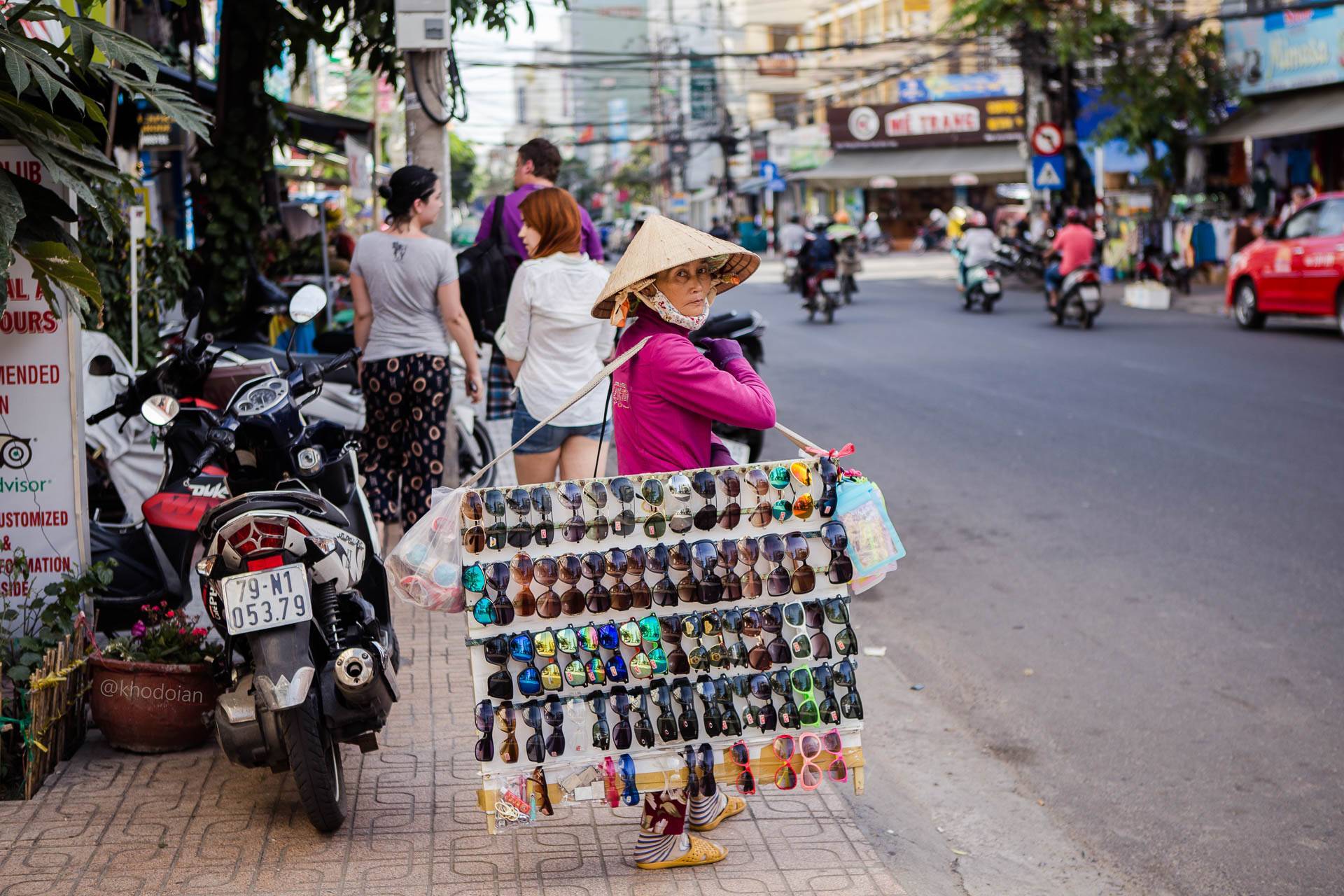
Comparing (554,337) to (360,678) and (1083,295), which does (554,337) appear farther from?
(1083,295)

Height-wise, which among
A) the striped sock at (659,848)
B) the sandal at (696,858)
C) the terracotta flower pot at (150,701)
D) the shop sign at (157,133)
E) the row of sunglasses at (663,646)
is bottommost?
the sandal at (696,858)

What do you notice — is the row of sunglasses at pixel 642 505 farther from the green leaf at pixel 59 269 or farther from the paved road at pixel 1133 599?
the green leaf at pixel 59 269

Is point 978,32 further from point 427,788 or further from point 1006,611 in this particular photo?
point 427,788

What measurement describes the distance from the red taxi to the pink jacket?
52.1 ft

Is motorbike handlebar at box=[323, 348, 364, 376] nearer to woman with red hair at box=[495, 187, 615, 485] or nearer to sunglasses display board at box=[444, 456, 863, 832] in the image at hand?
woman with red hair at box=[495, 187, 615, 485]

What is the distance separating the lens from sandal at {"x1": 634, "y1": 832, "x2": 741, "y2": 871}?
3863 millimetres

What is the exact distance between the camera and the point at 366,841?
4035mm

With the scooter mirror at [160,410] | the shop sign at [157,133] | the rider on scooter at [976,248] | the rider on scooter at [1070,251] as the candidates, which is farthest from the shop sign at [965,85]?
the scooter mirror at [160,410]

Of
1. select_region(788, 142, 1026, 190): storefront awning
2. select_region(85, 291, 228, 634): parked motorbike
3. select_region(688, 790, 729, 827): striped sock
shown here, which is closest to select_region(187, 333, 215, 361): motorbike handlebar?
select_region(85, 291, 228, 634): parked motorbike

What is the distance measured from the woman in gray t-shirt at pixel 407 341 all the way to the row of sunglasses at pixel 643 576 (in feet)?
11.3

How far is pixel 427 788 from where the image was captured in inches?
175

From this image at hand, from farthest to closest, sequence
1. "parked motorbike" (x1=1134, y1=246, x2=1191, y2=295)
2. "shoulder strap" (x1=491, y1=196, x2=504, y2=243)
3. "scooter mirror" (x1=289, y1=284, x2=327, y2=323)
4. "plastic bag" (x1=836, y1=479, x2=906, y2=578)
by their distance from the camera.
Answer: "parked motorbike" (x1=1134, y1=246, x2=1191, y2=295), "shoulder strap" (x1=491, y1=196, x2=504, y2=243), "scooter mirror" (x1=289, y1=284, x2=327, y2=323), "plastic bag" (x1=836, y1=479, x2=906, y2=578)

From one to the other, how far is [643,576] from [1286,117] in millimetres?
26382

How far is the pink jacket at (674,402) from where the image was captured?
3766 millimetres
